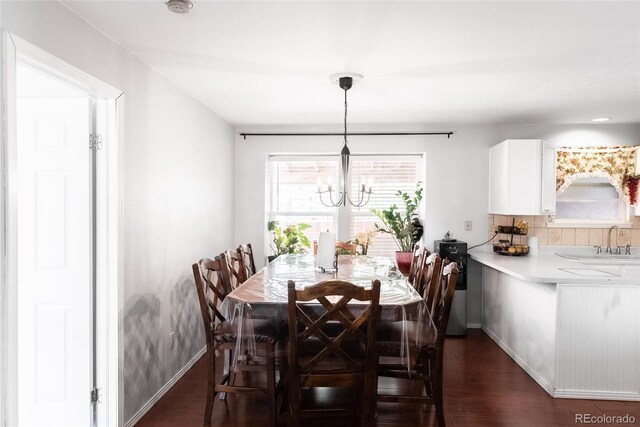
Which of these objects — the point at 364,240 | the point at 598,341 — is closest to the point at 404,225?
the point at 364,240

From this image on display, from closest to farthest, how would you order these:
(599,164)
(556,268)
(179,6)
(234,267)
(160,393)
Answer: (179,6) → (160,393) → (234,267) → (556,268) → (599,164)

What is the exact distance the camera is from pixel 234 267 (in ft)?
10.8

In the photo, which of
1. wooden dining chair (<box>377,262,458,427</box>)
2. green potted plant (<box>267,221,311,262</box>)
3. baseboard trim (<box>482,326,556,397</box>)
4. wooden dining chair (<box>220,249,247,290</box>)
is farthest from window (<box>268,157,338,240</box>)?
wooden dining chair (<box>377,262,458,427</box>)

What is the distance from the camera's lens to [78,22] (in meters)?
2.05

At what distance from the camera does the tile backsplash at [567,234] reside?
452 cm

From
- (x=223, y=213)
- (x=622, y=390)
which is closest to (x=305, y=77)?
(x=223, y=213)

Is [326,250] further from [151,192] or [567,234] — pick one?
[567,234]

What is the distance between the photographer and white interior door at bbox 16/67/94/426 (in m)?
2.31

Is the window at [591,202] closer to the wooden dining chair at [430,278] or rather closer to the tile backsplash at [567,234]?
the tile backsplash at [567,234]

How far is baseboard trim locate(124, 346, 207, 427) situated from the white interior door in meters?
0.32

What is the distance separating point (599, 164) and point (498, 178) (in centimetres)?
116

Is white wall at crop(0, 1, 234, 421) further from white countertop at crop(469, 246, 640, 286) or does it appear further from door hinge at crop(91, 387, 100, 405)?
white countertop at crop(469, 246, 640, 286)

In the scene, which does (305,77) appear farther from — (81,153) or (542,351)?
(542,351)

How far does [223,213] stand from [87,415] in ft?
8.21
